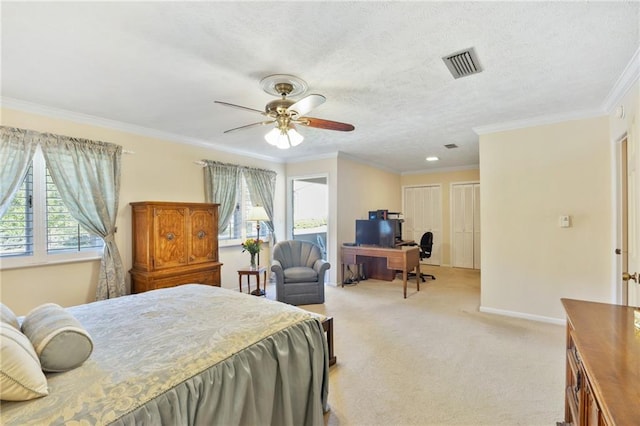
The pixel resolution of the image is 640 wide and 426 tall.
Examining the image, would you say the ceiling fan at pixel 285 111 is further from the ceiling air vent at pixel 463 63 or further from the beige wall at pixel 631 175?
the beige wall at pixel 631 175

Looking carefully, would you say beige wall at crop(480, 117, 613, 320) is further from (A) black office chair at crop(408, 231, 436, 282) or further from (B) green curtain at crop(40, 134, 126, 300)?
(B) green curtain at crop(40, 134, 126, 300)

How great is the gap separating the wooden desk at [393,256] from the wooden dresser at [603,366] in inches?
117

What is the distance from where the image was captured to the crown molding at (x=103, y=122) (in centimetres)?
289

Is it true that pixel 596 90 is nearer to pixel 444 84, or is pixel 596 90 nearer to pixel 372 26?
pixel 444 84

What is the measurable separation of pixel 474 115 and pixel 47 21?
377cm

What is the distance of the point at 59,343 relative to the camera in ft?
4.17

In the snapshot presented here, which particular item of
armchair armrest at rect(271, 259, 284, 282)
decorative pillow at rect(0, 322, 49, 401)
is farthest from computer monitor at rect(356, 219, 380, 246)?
decorative pillow at rect(0, 322, 49, 401)

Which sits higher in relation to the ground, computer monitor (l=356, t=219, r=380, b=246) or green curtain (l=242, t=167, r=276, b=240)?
green curtain (l=242, t=167, r=276, b=240)

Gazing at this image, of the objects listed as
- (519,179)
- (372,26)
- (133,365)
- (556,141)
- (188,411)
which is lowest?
(188,411)

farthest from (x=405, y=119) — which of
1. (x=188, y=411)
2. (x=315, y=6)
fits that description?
(x=188, y=411)

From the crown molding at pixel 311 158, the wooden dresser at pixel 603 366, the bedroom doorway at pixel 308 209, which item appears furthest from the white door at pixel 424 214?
the wooden dresser at pixel 603 366

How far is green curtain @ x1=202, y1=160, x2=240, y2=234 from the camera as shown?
456 cm

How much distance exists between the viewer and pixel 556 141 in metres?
3.45

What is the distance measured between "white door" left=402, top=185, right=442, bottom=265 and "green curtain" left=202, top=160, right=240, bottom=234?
4781 millimetres
